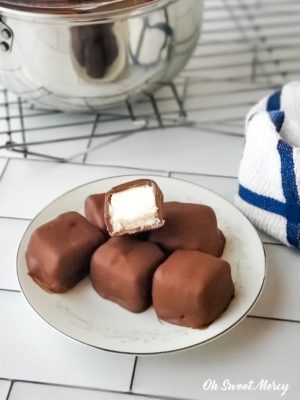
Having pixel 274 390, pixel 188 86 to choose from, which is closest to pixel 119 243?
pixel 274 390

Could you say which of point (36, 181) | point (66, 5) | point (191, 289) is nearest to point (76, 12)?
point (66, 5)

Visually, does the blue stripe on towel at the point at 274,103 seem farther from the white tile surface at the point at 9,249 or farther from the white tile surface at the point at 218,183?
the white tile surface at the point at 9,249

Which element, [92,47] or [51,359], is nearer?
[51,359]

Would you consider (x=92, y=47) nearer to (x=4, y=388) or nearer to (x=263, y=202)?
(x=263, y=202)

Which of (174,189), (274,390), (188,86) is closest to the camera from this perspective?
(274,390)

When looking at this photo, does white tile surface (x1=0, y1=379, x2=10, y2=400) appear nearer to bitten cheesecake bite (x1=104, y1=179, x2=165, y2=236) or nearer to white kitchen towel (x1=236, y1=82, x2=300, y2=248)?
Result: bitten cheesecake bite (x1=104, y1=179, x2=165, y2=236)

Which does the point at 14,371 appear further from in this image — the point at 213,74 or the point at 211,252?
the point at 213,74
